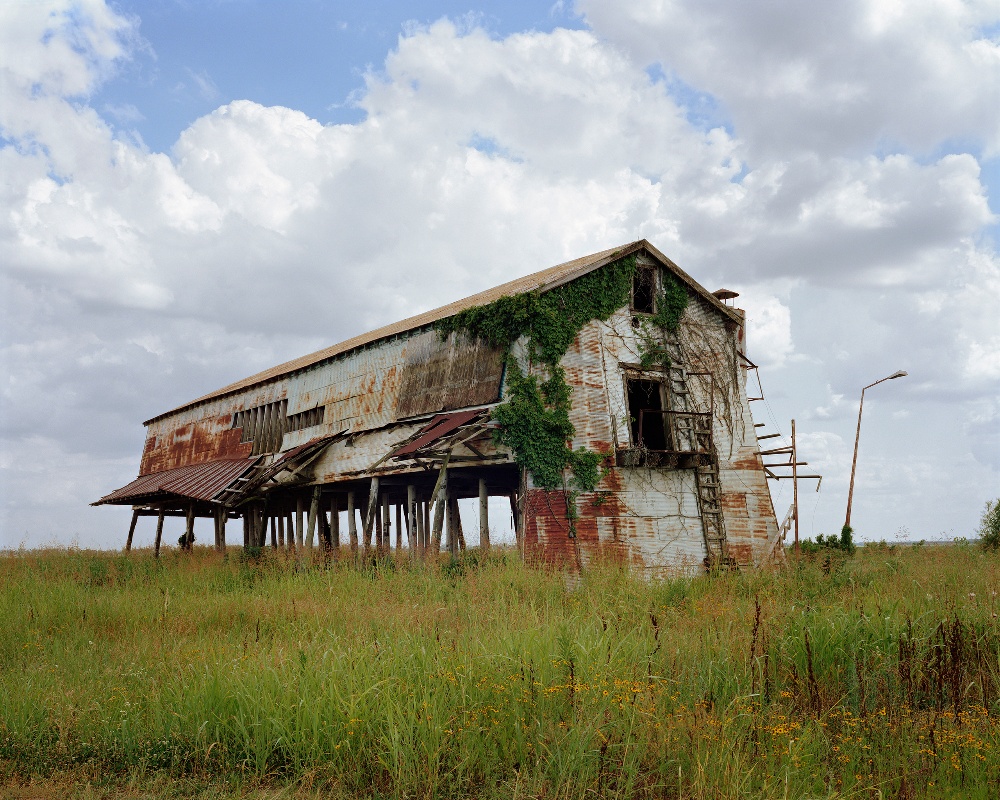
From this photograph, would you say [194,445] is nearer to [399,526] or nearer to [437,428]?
[399,526]

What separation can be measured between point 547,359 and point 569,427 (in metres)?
1.77

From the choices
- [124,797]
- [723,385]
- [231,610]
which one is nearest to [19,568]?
[231,610]

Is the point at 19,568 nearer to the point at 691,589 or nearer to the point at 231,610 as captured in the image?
the point at 231,610

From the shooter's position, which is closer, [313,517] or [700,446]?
[700,446]

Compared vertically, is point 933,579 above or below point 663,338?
below

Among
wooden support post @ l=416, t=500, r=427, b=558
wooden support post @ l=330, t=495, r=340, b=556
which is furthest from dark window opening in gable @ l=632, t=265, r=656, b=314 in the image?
wooden support post @ l=330, t=495, r=340, b=556

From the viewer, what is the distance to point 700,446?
67.5ft

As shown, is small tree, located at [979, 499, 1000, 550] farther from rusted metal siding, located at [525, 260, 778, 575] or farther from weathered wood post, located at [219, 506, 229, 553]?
weathered wood post, located at [219, 506, 229, 553]

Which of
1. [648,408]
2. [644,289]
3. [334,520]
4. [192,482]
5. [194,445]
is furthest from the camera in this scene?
[194,445]

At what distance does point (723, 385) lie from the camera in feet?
72.3

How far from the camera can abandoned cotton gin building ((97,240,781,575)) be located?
1866 cm

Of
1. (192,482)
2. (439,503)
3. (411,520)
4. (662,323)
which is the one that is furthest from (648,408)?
(192,482)

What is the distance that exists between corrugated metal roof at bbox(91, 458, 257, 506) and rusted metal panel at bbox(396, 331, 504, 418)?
7.46 metres

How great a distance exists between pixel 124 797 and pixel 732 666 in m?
5.19
